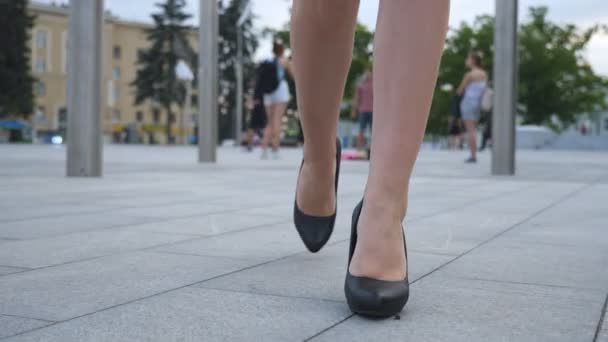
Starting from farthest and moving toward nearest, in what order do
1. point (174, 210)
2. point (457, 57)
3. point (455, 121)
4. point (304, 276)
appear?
point (457, 57) < point (455, 121) < point (174, 210) < point (304, 276)

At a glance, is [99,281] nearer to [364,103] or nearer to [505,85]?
[505,85]

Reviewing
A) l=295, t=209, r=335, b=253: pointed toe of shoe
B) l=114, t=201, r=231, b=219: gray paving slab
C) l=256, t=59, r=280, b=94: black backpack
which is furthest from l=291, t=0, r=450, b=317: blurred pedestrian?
l=256, t=59, r=280, b=94: black backpack

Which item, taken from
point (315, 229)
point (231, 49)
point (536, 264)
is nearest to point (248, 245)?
point (315, 229)

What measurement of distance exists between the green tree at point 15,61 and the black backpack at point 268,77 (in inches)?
1778

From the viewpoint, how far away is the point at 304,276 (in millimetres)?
2232

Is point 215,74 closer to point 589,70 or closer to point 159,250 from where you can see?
point 159,250

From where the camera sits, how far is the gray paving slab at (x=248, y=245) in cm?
268

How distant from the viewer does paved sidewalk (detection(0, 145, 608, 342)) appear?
1.62 m

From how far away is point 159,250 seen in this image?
273 cm

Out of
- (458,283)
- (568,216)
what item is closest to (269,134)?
(568,216)

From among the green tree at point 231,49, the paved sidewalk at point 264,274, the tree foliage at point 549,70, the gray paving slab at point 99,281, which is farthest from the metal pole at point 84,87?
the green tree at point 231,49

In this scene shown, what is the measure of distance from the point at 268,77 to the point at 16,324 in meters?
11.8

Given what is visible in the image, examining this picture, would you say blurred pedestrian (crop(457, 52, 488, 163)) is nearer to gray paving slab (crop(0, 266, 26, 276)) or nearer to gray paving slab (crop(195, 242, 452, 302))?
gray paving slab (crop(195, 242, 452, 302))

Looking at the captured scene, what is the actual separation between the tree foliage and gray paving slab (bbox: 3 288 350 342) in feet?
153
